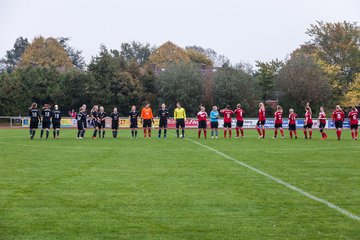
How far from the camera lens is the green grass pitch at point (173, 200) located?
735 centimetres

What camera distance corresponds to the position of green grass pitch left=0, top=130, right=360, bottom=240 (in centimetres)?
735

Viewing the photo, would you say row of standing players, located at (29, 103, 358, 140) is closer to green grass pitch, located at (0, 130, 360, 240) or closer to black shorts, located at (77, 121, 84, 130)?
black shorts, located at (77, 121, 84, 130)

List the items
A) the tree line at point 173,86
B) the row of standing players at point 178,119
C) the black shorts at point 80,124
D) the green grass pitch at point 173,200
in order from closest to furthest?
the green grass pitch at point 173,200 < the row of standing players at point 178,119 < the black shorts at point 80,124 < the tree line at point 173,86

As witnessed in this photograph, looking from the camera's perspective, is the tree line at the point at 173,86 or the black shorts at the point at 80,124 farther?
the tree line at the point at 173,86

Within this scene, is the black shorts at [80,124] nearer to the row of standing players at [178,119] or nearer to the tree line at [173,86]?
the row of standing players at [178,119]

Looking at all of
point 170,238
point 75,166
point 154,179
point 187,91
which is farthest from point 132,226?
point 187,91

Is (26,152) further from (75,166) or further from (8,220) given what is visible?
(8,220)

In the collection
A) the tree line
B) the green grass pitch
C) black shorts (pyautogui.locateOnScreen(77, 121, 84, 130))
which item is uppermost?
the tree line

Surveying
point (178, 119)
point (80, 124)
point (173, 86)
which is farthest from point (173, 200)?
point (173, 86)

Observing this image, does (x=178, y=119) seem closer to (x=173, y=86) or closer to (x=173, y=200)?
(x=173, y=200)

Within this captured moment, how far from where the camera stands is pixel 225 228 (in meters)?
7.50

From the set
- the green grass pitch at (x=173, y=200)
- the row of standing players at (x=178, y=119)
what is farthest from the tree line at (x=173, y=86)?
the green grass pitch at (x=173, y=200)

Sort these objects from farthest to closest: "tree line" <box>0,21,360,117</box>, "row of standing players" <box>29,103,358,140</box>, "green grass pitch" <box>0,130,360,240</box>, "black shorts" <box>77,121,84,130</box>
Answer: "tree line" <box>0,21,360,117</box> → "black shorts" <box>77,121,84,130</box> → "row of standing players" <box>29,103,358,140</box> → "green grass pitch" <box>0,130,360,240</box>

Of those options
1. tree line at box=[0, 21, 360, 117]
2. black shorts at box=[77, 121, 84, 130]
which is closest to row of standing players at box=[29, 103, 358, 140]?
black shorts at box=[77, 121, 84, 130]
